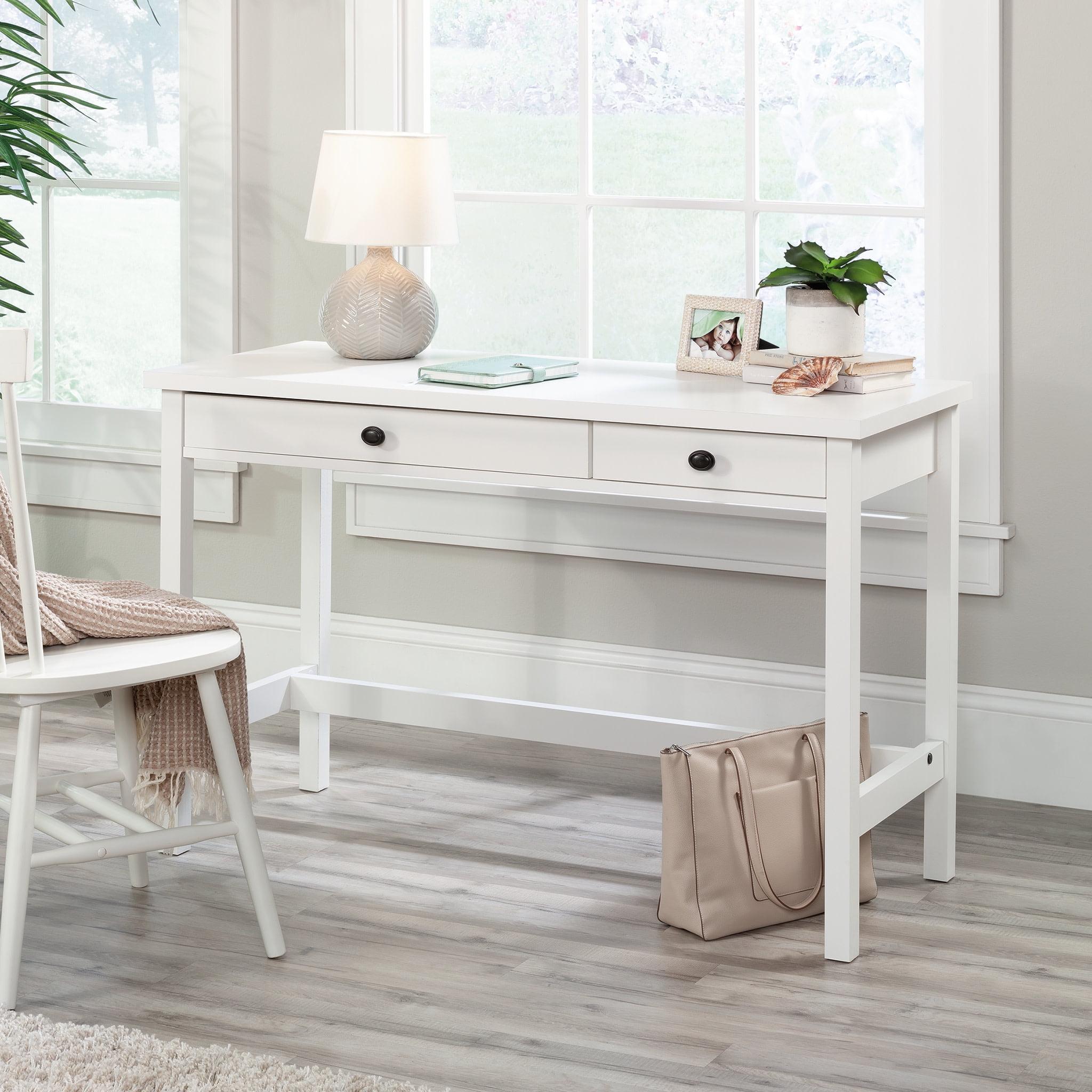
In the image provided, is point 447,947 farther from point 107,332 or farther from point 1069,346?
point 107,332

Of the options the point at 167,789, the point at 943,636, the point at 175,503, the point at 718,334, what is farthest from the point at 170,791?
the point at 943,636

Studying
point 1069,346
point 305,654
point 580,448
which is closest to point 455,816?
point 305,654

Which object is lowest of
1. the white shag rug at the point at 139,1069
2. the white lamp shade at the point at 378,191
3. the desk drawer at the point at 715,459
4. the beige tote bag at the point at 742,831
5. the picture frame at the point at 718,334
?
the white shag rug at the point at 139,1069

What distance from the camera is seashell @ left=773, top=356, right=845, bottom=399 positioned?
2604 mm

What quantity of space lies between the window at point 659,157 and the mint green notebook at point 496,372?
63 cm

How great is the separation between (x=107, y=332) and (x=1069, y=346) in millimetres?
2204

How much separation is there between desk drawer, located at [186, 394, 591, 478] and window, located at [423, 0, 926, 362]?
2.87ft

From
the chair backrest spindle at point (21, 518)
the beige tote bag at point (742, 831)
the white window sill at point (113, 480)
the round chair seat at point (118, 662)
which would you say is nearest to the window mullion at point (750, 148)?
the beige tote bag at point (742, 831)

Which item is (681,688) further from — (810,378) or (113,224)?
(113,224)

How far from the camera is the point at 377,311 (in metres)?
2.99

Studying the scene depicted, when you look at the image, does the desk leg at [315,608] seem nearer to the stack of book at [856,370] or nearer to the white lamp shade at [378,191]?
the white lamp shade at [378,191]

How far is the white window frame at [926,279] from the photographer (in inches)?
121

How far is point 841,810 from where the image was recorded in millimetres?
2523

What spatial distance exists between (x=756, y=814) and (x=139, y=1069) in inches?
38.9
